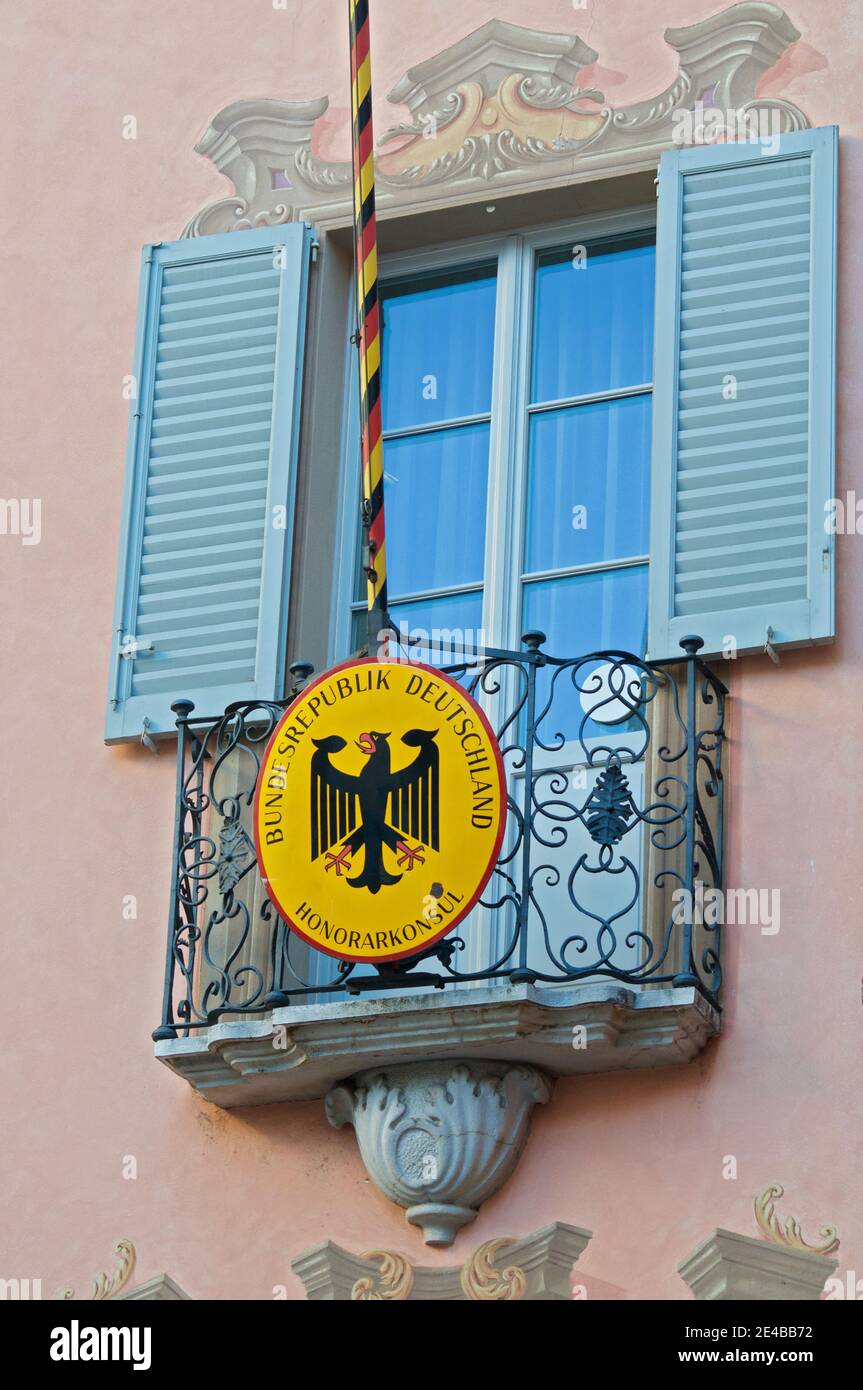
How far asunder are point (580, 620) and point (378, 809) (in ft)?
3.68

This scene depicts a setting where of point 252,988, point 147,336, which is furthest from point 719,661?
point 147,336

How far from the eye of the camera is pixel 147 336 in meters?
10.9

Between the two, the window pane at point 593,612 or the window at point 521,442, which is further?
the window at point 521,442

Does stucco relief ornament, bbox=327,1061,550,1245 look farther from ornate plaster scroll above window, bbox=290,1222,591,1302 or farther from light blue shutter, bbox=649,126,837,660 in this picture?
light blue shutter, bbox=649,126,837,660

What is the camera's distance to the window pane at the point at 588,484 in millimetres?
10188

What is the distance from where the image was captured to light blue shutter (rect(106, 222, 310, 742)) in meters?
10.3

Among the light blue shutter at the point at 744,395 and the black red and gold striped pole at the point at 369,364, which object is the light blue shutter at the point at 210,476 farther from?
the light blue shutter at the point at 744,395

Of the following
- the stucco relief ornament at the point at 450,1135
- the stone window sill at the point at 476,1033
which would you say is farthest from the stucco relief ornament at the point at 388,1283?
the stone window sill at the point at 476,1033

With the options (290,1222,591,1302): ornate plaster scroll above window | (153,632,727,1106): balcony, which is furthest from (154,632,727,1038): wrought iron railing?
(290,1222,591,1302): ornate plaster scroll above window

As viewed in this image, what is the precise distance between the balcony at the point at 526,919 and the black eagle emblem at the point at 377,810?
23 centimetres

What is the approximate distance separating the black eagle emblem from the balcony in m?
0.23

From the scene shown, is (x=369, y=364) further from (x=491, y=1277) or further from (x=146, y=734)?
(x=491, y=1277)

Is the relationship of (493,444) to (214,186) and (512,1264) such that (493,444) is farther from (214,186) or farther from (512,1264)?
(512,1264)

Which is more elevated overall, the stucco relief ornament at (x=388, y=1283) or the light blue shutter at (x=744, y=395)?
the light blue shutter at (x=744, y=395)
